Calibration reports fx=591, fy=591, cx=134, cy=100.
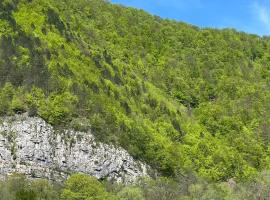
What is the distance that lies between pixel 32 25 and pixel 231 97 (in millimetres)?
61307

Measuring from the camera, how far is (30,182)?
90875mm

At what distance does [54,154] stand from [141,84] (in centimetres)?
5229

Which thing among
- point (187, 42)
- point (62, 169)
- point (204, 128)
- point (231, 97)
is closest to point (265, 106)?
point (231, 97)

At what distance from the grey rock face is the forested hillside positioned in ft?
9.40

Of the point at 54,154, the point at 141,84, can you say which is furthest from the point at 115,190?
the point at 141,84

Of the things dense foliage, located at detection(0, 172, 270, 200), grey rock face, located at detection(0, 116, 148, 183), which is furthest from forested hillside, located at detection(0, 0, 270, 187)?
dense foliage, located at detection(0, 172, 270, 200)

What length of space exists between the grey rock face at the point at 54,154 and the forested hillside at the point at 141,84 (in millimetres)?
2865

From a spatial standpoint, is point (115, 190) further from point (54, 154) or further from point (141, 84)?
point (141, 84)

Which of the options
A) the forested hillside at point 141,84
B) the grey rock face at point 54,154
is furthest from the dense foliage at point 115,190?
the forested hillside at point 141,84

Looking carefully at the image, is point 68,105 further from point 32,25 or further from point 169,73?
point 169,73

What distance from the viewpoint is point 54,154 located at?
4006 inches

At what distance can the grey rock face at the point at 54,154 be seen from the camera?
98.0m

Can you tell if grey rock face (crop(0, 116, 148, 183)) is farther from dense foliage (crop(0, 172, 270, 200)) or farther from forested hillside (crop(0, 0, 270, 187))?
dense foliage (crop(0, 172, 270, 200))

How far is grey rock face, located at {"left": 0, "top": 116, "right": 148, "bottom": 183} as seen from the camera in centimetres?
9800
